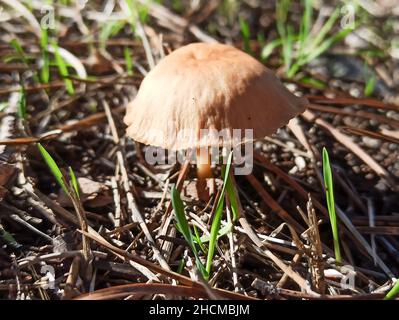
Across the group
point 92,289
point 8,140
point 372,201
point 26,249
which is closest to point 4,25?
point 8,140

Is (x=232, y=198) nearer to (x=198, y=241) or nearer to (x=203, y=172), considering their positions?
(x=198, y=241)

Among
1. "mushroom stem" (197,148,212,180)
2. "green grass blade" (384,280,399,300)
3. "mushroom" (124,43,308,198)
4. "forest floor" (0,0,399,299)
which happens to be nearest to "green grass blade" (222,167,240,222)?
"forest floor" (0,0,399,299)

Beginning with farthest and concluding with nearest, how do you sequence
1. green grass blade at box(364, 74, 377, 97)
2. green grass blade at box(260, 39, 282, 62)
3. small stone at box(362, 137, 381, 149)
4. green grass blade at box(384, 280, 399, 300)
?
green grass blade at box(260, 39, 282, 62)
green grass blade at box(364, 74, 377, 97)
small stone at box(362, 137, 381, 149)
green grass blade at box(384, 280, 399, 300)

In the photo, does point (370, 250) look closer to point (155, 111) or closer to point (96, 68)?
point (155, 111)

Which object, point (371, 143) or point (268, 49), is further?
point (268, 49)

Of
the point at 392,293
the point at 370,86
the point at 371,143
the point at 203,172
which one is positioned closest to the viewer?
the point at 392,293

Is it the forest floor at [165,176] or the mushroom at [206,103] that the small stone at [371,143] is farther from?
the mushroom at [206,103]
